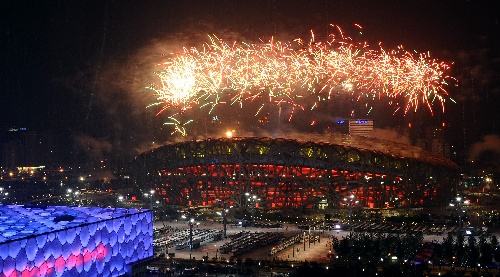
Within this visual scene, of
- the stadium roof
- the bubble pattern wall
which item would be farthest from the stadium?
the bubble pattern wall

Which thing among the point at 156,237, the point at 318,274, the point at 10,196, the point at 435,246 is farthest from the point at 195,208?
the point at 318,274

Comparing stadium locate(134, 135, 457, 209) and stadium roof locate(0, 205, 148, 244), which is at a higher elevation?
stadium locate(134, 135, 457, 209)

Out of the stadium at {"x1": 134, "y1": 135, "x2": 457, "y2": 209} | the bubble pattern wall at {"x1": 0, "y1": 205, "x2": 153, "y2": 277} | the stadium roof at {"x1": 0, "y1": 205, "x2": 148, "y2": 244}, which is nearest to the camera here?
the bubble pattern wall at {"x1": 0, "y1": 205, "x2": 153, "y2": 277}

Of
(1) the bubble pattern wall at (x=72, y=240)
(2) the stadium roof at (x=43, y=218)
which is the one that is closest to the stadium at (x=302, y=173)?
(2) the stadium roof at (x=43, y=218)

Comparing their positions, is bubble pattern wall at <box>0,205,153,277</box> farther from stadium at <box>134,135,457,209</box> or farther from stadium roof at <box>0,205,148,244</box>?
stadium at <box>134,135,457,209</box>

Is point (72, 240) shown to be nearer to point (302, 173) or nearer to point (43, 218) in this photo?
point (43, 218)

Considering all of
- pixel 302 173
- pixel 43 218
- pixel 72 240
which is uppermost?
pixel 302 173

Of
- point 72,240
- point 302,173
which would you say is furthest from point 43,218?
point 302,173
